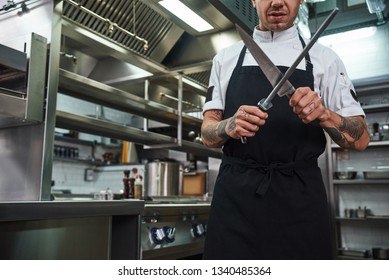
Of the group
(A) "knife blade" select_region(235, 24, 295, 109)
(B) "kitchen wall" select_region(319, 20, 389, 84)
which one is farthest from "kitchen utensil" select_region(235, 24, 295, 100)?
(B) "kitchen wall" select_region(319, 20, 389, 84)

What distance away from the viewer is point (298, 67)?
101cm

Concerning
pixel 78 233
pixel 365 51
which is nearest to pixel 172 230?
pixel 78 233

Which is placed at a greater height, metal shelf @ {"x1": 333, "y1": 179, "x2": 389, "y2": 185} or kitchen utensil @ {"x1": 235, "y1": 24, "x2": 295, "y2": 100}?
kitchen utensil @ {"x1": 235, "y1": 24, "x2": 295, "y2": 100}

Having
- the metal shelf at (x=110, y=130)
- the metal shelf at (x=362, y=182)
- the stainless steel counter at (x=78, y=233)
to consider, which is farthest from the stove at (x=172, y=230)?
the metal shelf at (x=362, y=182)

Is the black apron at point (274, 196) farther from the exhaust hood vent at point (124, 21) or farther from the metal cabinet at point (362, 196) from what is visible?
the metal cabinet at point (362, 196)

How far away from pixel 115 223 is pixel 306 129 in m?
0.75

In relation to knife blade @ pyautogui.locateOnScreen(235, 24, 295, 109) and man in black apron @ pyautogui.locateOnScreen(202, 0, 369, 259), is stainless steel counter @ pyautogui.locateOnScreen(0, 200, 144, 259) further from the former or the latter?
knife blade @ pyautogui.locateOnScreen(235, 24, 295, 109)

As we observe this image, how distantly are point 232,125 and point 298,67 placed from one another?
0.30 m

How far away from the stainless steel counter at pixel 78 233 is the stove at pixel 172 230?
23cm

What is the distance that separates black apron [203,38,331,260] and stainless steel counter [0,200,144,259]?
0.37 m

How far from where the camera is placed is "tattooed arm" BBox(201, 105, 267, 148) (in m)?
0.77

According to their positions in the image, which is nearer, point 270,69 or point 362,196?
point 270,69

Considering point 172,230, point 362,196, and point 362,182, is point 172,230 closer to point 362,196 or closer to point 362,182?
point 362,182

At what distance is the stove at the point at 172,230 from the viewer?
1.60m
